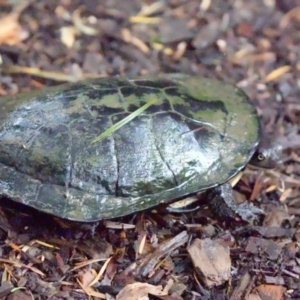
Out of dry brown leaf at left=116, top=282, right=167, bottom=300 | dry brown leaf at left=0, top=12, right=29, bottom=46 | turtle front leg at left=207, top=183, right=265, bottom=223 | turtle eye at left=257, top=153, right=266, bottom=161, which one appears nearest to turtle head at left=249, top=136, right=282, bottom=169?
turtle eye at left=257, top=153, right=266, bottom=161

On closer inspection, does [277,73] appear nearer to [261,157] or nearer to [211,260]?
[261,157]

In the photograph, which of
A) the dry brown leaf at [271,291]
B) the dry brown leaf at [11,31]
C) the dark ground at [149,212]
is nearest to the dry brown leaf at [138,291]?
the dark ground at [149,212]

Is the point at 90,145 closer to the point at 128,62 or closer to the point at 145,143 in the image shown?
the point at 145,143

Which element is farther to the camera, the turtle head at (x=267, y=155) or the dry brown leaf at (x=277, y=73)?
the dry brown leaf at (x=277, y=73)

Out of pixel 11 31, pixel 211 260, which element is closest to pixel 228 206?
pixel 211 260

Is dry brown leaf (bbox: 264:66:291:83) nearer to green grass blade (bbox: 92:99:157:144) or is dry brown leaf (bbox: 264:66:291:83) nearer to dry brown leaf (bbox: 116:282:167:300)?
green grass blade (bbox: 92:99:157:144)

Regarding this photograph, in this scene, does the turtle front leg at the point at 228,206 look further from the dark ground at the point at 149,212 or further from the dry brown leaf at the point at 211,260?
the dry brown leaf at the point at 211,260
